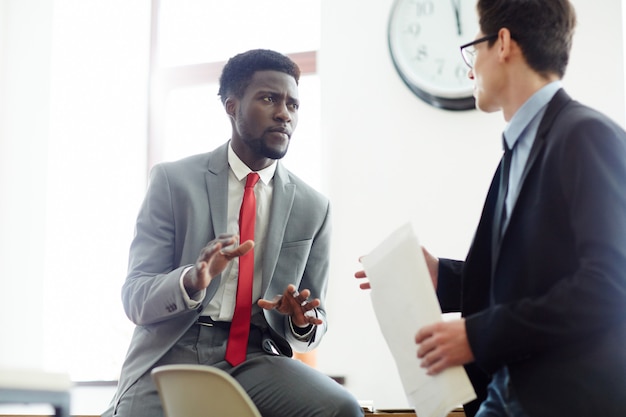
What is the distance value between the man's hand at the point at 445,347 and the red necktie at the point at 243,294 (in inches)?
31.3

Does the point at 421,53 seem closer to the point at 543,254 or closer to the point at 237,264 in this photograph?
the point at 237,264

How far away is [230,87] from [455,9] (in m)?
1.23

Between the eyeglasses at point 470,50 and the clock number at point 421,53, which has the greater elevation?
the clock number at point 421,53

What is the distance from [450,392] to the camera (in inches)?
64.9

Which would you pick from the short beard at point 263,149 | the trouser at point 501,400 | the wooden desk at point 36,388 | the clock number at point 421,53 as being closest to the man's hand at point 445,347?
the trouser at point 501,400

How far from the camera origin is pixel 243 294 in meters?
2.38

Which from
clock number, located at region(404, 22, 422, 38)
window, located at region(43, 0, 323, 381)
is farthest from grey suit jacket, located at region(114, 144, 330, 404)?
window, located at region(43, 0, 323, 381)

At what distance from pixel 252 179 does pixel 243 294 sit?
0.38 metres

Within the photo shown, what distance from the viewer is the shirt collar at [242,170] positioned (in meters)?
2.58

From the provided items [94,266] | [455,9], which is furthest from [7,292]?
[455,9]

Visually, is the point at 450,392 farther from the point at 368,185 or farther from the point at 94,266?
the point at 94,266

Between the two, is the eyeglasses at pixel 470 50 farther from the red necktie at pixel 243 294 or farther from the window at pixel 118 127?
the window at pixel 118 127

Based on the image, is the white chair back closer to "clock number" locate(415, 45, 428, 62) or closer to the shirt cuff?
the shirt cuff

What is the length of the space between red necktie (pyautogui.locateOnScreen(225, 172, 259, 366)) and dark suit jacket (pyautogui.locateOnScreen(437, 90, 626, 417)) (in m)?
0.87
